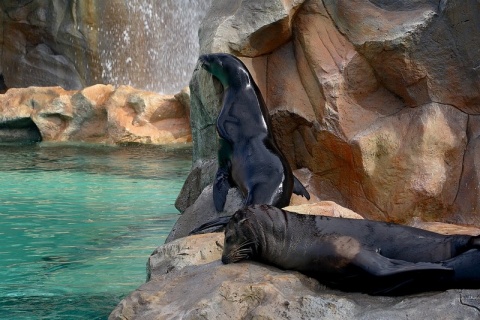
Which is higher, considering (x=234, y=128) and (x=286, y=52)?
(x=286, y=52)

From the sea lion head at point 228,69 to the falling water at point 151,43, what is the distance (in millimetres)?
9662

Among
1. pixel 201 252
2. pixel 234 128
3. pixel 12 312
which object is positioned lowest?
pixel 12 312

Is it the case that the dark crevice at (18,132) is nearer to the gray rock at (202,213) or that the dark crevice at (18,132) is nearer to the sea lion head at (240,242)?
the gray rock at (202,213)

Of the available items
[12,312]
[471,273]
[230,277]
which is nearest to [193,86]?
[12,312]

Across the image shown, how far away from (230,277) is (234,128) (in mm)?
2290

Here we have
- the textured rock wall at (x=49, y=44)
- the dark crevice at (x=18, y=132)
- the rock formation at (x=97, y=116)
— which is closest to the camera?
the rock formation at (x=97, y=116)

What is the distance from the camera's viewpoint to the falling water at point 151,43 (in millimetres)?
15336

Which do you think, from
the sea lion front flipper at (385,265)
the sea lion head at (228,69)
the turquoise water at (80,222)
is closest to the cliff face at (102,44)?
the turquoise water at (80,222)

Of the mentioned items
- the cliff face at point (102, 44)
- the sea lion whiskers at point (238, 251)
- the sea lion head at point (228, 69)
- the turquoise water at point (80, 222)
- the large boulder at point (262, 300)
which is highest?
the cliff face at point (102, 44)

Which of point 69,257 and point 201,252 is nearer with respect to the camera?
point 201,252

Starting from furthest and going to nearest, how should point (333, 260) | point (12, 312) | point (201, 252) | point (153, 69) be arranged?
1. point (153, 69)
2. point (12, 312)
3. point (201, 252)
4. point (333, 260)

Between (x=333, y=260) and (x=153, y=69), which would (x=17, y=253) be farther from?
(x=153, y=69)

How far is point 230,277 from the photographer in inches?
126

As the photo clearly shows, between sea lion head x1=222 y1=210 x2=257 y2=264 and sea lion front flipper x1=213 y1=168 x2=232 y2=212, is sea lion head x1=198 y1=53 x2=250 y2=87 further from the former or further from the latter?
sea lion head x1=222 y1=210 x2=257 y2=264
